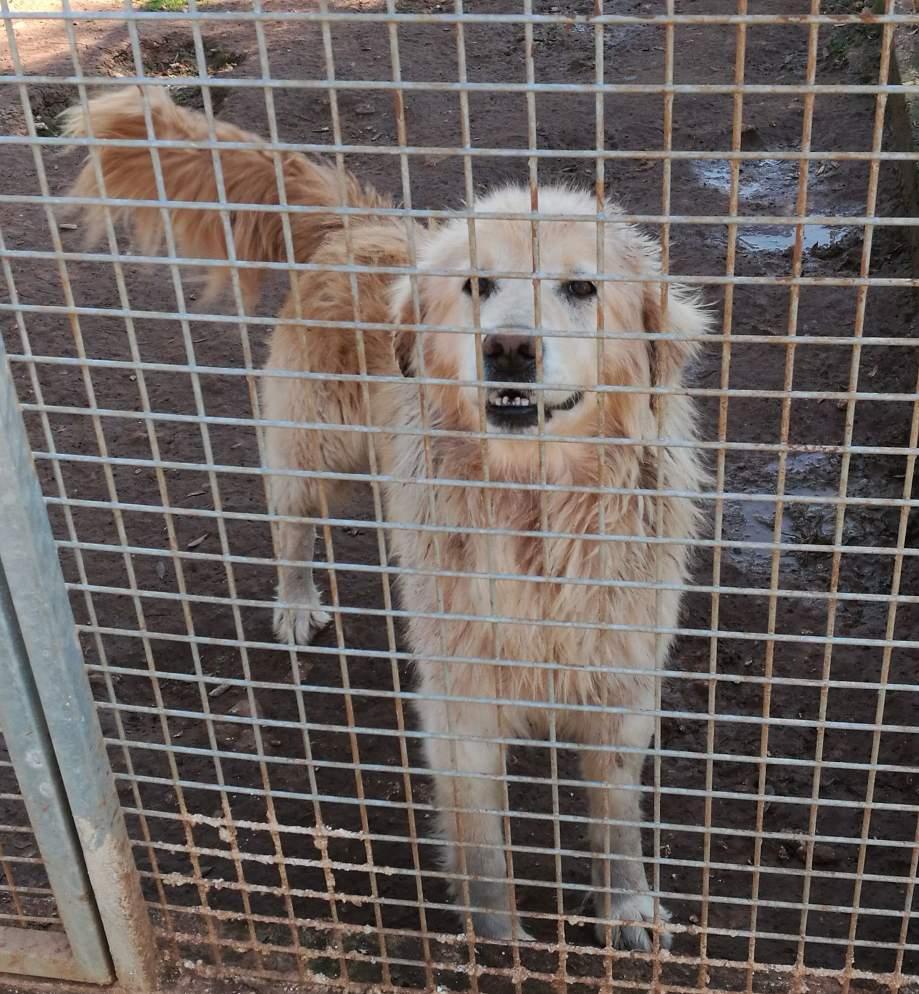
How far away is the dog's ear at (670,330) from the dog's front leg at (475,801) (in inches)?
33.7

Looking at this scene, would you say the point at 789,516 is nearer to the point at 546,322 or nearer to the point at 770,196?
the point at 546,322

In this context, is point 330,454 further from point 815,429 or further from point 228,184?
point 815,429

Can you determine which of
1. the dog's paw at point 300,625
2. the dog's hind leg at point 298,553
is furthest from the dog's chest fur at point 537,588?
the dog's paw at point 300,625

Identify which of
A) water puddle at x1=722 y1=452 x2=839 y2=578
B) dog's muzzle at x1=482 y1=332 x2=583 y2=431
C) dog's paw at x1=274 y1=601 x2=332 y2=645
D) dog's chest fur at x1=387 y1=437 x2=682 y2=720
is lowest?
dog's paw at x1=274 y1=601 x2=332 y2=645

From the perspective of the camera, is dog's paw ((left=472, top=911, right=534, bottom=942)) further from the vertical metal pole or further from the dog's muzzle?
the dog's muzzle

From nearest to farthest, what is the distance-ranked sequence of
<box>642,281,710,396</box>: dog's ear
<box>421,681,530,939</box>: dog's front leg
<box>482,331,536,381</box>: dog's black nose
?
<box>482,331,536,381</box>: dog's black nose, <box>642,281,710,396</box>: dog's ear, <box>421,681,530,939</box>: dog's front leg

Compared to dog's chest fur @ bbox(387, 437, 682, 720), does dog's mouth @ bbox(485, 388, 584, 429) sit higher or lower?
higher

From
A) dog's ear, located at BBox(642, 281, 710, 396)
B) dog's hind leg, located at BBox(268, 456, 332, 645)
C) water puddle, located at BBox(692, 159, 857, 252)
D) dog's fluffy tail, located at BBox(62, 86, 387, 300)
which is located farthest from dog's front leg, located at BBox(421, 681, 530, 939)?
water puddle, located at BBox(692, 159, 857, 252)

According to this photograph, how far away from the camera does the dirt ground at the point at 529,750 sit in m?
2.53

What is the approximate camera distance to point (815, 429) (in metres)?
4.96

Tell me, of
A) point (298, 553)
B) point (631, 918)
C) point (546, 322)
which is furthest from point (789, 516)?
point (546, 322)

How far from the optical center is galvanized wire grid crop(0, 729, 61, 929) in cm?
262

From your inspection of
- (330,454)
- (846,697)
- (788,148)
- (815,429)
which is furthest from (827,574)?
(788,148)

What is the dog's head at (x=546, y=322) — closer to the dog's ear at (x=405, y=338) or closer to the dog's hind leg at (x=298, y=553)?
the dog's ear at (x=405, y=338)
